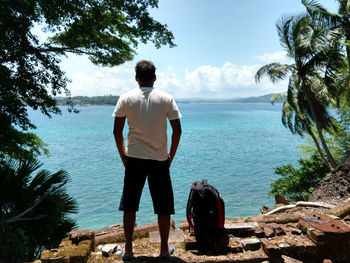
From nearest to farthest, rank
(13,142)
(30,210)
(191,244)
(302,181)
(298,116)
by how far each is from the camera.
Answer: (191,244) < (30,210) < (13,142) < (302,181) < (298,116)

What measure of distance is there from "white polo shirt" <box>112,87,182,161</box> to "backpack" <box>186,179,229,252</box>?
93 cm

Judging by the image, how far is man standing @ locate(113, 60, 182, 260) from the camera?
2.95 m

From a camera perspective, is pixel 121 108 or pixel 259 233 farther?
pixel 259 233

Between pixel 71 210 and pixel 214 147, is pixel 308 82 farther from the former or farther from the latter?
pixel 214 147

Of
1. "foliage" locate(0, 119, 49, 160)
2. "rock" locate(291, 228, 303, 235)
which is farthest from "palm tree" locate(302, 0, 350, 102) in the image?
"foliage" locate(0, 119, 49, 160)

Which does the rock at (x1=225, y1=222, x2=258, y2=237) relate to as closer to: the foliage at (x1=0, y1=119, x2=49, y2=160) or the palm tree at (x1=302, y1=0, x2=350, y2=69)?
the foliage at (x1=0, y1=119, x2=49, y2=160)

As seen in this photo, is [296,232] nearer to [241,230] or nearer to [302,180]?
[241,230]

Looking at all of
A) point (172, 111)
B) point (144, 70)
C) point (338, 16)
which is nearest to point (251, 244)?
point (172, 111)

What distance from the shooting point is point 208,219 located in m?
3.49

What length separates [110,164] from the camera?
35.3 meters

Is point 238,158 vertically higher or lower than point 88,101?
lower

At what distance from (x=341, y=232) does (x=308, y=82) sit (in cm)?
1617

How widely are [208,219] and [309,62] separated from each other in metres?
16.2

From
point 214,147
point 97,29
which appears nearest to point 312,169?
point 97,29
